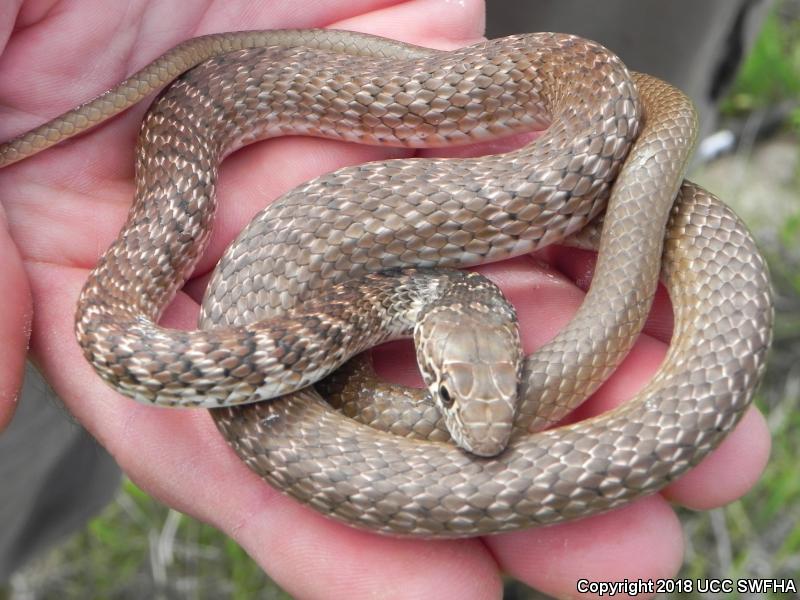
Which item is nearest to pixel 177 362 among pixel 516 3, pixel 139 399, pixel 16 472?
pixel 139 399

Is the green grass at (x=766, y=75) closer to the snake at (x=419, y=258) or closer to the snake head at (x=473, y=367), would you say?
the snake at (x=419, y=258)

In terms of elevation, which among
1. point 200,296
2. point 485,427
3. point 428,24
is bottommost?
point 200,296

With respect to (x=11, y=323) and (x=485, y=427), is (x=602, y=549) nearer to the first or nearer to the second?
(x=485, y=427)

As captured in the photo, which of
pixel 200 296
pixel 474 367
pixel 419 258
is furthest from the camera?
pixel 200 296

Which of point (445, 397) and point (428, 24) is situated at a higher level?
point (428, 24)

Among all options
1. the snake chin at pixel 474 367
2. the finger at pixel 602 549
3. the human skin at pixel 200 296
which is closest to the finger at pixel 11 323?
the human skin at pixel 200 296

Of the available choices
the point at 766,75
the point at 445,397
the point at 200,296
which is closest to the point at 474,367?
the point at 445,397

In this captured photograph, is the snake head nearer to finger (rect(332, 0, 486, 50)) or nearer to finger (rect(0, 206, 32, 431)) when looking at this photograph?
finger (rect(0, 206, 32, 431))

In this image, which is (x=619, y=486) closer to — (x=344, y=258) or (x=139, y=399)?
(x=344, y=258)
